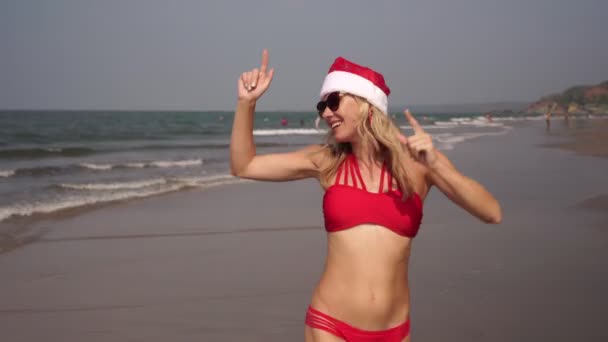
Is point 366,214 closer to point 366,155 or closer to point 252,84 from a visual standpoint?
point 366,155

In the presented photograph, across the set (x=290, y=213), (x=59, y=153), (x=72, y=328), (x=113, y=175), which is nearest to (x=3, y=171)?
(x=113, y=175)

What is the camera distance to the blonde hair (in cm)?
257

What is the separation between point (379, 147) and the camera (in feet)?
8.88

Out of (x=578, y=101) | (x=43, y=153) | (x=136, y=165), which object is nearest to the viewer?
(x=136, y=165)

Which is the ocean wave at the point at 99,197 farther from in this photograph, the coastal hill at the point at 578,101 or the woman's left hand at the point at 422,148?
the coastal hill at the point at 578,101

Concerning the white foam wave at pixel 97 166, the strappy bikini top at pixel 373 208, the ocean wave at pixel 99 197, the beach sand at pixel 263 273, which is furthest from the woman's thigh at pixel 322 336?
the white foam wave at pixel 97 166

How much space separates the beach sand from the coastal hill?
83.0 metres

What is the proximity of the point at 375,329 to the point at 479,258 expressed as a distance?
15.0 ft

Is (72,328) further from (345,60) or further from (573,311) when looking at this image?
(573,311)

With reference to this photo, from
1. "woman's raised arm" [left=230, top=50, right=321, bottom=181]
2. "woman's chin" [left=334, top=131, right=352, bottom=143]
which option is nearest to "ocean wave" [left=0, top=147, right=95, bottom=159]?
"woman's raised arm" [left=230, top=50, right=321, bottom=181]

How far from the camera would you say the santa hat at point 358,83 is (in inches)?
106

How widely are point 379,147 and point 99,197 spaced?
33.9 ft

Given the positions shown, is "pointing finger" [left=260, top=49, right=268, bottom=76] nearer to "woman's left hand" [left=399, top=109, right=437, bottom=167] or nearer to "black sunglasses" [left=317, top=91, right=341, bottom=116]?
"black sunglasses" [left=317, top=91, right=341, bottom=116]

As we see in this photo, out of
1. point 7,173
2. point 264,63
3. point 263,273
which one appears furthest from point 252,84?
point 7,173
